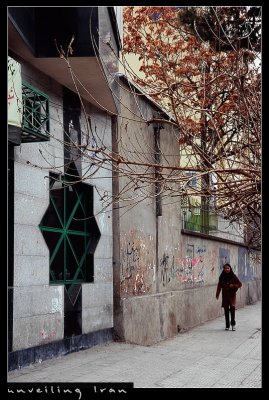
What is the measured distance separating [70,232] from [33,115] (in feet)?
9.36

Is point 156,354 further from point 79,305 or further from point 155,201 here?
point 155,201

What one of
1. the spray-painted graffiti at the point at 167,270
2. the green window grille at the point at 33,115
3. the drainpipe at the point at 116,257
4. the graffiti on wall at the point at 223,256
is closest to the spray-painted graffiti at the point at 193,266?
the spray-painted graffiti at the point at 167,270

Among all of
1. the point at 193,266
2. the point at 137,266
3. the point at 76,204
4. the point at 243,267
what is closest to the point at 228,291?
the point at 193,266

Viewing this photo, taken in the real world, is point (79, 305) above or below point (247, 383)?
above

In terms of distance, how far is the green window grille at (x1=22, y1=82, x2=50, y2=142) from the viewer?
8.01 metres

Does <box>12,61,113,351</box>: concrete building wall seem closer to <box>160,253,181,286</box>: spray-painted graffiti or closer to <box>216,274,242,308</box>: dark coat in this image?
<box>160,253,181,286</box>: spray-painted graffiti

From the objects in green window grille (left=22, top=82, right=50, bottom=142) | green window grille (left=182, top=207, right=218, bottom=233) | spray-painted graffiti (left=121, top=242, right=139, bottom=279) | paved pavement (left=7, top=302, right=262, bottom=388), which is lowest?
paved pavement (left=7, top=302, right=262, bottom=388)

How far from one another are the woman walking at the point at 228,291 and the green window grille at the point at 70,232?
4.42 m

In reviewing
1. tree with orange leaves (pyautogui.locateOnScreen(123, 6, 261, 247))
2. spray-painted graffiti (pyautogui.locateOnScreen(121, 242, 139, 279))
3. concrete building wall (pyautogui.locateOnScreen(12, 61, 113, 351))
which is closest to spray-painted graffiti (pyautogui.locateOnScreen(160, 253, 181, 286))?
spray-painted graffiti (pyautogui.locateOnScreen(121, 242, 139, 279))

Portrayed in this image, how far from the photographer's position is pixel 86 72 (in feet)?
31.1

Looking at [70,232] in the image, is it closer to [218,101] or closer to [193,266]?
[218,101]

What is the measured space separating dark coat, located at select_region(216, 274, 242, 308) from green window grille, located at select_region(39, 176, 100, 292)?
441 centimetres

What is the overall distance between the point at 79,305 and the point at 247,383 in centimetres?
305
